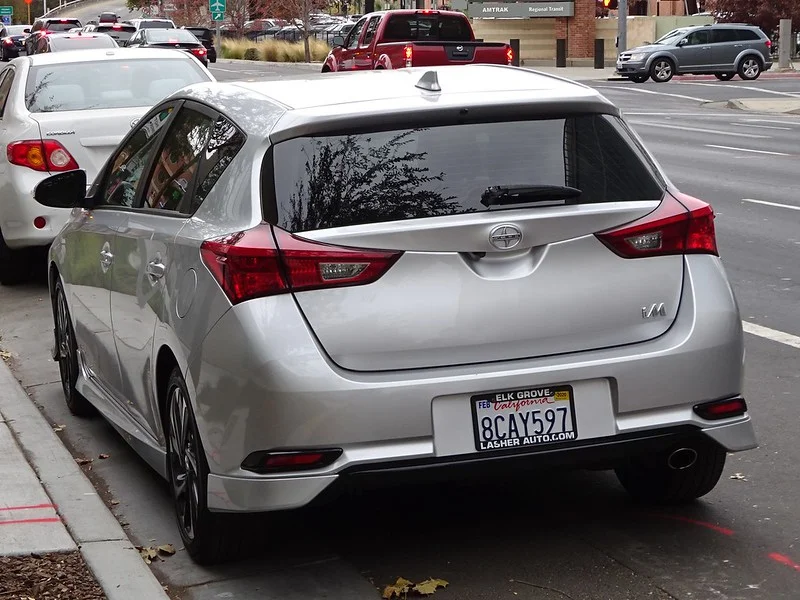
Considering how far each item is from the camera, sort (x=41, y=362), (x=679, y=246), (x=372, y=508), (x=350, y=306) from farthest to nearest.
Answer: (x=41, y=362)
(x=372, y=508)
(x=679, y=246)
(x=350, y=306)

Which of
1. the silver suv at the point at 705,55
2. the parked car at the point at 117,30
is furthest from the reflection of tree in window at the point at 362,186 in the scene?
the parked car at the point at 117,30

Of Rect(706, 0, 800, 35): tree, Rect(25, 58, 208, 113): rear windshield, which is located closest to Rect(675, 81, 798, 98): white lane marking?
Rect(706, 0, 800, 35): tree

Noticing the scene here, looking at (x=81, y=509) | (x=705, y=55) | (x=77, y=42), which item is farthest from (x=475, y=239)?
(x=705, y=55)

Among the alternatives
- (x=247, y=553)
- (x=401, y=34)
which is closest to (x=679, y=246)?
(x=247, y=553)

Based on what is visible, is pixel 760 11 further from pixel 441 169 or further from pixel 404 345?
pixel 404 345

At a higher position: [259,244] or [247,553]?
[259,244]

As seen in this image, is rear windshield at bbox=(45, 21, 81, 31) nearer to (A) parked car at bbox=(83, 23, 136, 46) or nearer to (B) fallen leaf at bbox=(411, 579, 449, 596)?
(A) parked car at bbox=(83, 23, 136, 46)

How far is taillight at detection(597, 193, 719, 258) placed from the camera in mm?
4820

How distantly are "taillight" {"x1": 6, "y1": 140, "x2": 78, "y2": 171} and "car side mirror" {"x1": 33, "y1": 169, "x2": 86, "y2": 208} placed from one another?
14.1 ft

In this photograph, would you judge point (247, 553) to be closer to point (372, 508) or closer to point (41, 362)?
point (372, 508)

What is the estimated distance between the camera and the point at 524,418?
4672 millimetres

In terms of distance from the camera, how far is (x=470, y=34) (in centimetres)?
3125

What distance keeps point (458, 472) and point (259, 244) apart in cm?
94

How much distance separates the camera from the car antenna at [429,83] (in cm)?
513
